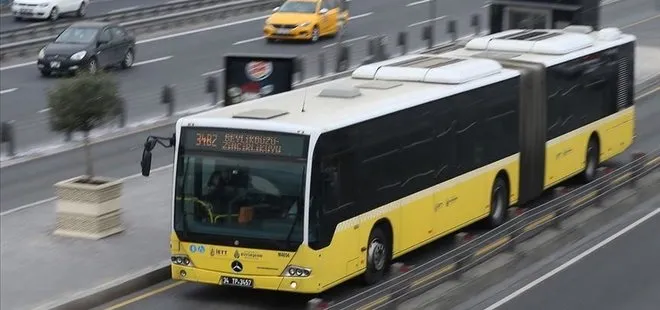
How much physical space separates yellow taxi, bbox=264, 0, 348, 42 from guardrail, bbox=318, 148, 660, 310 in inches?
898

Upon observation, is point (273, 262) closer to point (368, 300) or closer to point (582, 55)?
point (368, 300)

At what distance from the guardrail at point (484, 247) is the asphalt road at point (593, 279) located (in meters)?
0.45

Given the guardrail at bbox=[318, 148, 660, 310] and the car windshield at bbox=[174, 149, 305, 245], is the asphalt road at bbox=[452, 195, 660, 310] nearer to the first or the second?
the guardrail at bbox=[318, 148, 660, 310]

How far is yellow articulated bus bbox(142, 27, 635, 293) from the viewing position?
51.0 feet

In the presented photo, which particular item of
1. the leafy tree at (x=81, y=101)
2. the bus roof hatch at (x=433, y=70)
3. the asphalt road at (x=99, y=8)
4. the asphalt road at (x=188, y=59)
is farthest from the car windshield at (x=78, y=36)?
the bus roof hatch at (x=433, y=70)

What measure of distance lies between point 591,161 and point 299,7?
24.1 meters

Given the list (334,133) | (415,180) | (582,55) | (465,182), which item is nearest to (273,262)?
(334,133)

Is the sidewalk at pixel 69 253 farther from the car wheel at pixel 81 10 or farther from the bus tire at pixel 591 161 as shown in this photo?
the car wheel at pixel 81 10

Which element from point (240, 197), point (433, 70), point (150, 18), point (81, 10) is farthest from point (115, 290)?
point (81, 10)

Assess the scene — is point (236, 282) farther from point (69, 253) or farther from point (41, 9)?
point (41, 9)

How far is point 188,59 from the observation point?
136 ft

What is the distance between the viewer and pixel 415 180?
17.7m

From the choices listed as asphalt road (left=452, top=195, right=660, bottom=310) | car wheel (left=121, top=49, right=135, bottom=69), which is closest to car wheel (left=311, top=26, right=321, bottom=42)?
car wheel (left=121, top=49, right=135, bottom=69)

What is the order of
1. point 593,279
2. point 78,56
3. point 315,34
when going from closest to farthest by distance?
point 593,279, point 78,56, point 315,34
